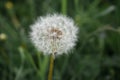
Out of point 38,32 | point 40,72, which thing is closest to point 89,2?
point 40,72

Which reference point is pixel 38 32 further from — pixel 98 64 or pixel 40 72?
pixel 98 64

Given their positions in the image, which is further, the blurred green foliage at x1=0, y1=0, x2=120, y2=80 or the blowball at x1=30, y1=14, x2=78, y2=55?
the blurred green foliage at x1=0, y1=0, x2=120, y2=80

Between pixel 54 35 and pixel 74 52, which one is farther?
pixel 74 52

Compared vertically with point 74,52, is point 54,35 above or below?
below

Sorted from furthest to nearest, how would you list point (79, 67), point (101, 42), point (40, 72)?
point (101, 42)
point (79, 67)
point (40, 72)
